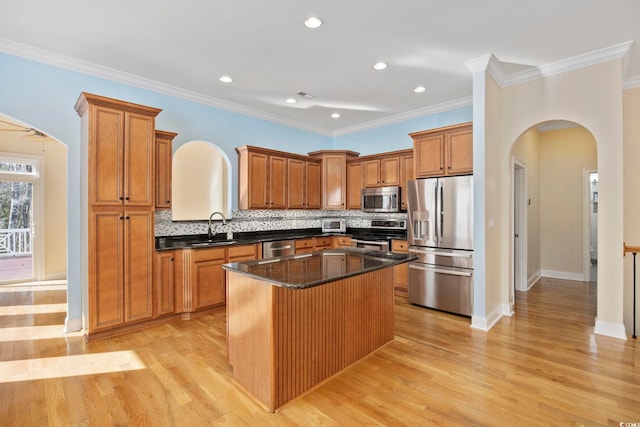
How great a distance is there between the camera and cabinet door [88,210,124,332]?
3.18 metres

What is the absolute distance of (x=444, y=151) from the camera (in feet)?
13.6

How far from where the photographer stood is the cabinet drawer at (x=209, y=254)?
3912 mm

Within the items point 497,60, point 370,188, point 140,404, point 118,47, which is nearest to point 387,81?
point 497,60

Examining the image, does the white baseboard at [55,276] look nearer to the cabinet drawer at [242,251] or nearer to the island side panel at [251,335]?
the cabinet drawer at [242,251]

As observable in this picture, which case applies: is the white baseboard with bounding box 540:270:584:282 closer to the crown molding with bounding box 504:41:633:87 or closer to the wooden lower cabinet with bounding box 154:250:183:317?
the crown molding with bounding box 504:41:633:87

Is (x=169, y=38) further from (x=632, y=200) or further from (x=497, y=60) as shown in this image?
(x=632, y=200)

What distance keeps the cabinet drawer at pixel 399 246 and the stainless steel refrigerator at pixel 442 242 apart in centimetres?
37

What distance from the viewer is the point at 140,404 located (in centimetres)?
218

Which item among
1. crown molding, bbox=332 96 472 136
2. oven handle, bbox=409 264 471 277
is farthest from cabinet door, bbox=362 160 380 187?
oven handle, bbox=409 264 471 277

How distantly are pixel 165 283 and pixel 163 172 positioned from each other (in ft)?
4.52

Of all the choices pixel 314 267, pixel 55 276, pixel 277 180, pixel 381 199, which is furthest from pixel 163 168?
pixel 55 276

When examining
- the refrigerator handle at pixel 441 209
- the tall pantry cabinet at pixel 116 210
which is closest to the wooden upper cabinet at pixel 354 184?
the refrigerator handle at pixel 441 209

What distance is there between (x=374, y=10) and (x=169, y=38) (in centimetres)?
199

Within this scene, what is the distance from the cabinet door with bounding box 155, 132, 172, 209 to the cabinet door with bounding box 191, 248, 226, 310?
78 centimetres
